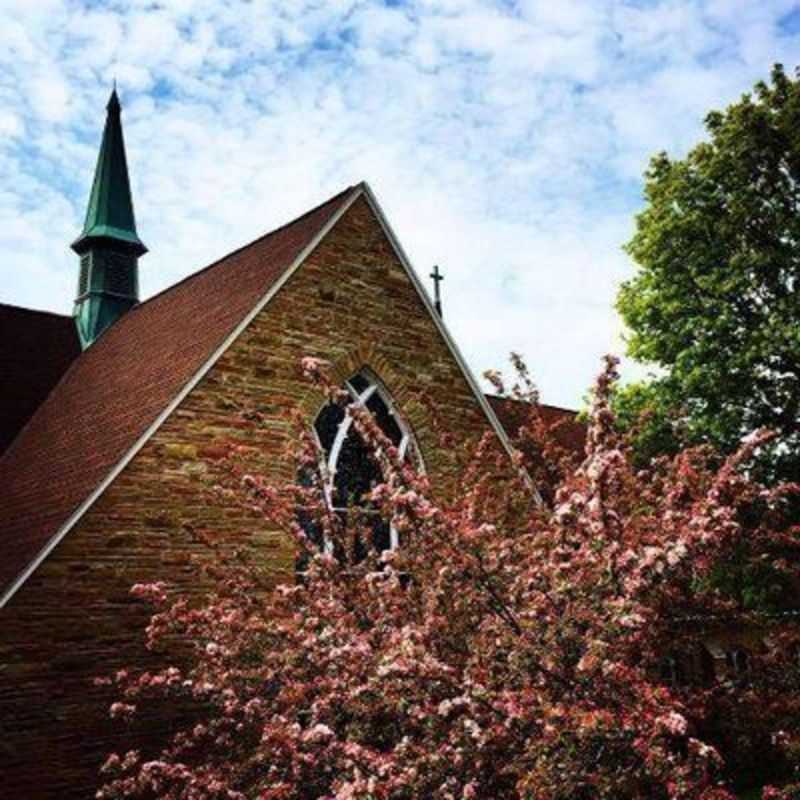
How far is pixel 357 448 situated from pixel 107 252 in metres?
12.0

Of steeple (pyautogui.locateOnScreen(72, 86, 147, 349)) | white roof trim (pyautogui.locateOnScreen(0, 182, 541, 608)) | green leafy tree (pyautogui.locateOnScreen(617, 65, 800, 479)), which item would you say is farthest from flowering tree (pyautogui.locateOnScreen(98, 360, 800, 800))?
steeple (pyautogui.locateOnScreen(72, 86, 147, 349))

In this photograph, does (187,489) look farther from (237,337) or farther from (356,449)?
(356,449)

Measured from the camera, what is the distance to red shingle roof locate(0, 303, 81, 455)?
51.2ft

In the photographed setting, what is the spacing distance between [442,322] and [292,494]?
16.9ft

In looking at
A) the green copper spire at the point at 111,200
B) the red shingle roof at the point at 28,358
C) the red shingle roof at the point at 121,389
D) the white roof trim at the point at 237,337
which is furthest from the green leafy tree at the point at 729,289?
the green copper spire at the point at 111,200

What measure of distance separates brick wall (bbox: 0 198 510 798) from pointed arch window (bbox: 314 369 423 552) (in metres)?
0.18

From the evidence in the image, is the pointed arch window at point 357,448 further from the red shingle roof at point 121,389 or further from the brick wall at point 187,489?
the red shingle roof at point 121,389

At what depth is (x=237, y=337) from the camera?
1069 centimetres

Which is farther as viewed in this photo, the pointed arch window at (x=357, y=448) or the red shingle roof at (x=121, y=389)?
the pointed arch window at (x=357, y=448)

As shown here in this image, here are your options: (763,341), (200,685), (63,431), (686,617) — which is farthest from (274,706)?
(763,341)

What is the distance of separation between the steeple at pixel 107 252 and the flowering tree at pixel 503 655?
12.7 metres

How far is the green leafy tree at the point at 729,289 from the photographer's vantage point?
15.0 m

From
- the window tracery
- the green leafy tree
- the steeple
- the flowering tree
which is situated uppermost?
the steeple

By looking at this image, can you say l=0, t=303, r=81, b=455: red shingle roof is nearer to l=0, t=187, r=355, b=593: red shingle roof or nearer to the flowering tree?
l=0, t=187, r=355, b=593: red shingle roof
